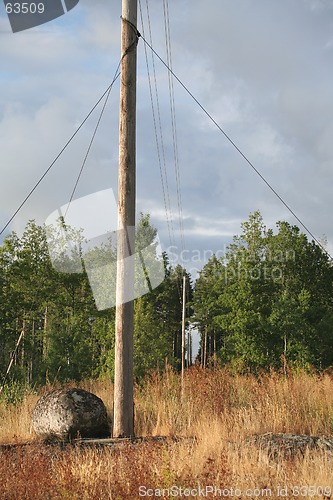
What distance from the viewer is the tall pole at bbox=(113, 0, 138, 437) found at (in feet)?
31.1

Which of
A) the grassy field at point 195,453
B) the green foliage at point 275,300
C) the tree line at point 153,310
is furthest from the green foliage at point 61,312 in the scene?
the grassy field at point 195,453

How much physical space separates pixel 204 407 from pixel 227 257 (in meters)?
27.3

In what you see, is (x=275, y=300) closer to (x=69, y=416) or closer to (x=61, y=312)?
(x=61, y=312)

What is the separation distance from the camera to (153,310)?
3522cm

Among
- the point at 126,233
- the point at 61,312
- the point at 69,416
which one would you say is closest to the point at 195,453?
the point at 69,416

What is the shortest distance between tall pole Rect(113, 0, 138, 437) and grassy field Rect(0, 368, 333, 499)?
3.26ft

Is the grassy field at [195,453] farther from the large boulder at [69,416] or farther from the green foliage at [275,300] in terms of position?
the green foliage at [275,300]

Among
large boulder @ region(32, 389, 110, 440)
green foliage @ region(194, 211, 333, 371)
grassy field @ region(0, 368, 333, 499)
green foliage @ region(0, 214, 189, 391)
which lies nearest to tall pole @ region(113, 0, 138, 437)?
large boulder @ region(32, 389, 110, 440)

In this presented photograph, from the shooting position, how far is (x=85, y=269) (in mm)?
35781

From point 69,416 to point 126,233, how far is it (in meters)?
3.40

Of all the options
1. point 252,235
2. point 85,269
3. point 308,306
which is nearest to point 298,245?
point 252,235

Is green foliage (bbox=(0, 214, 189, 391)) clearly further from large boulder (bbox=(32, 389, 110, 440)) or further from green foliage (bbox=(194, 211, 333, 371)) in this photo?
large boulder (bbox=(32, 389, 110, 440))

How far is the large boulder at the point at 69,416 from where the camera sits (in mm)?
10062

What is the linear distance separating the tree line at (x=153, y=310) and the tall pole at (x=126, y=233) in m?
13.8
